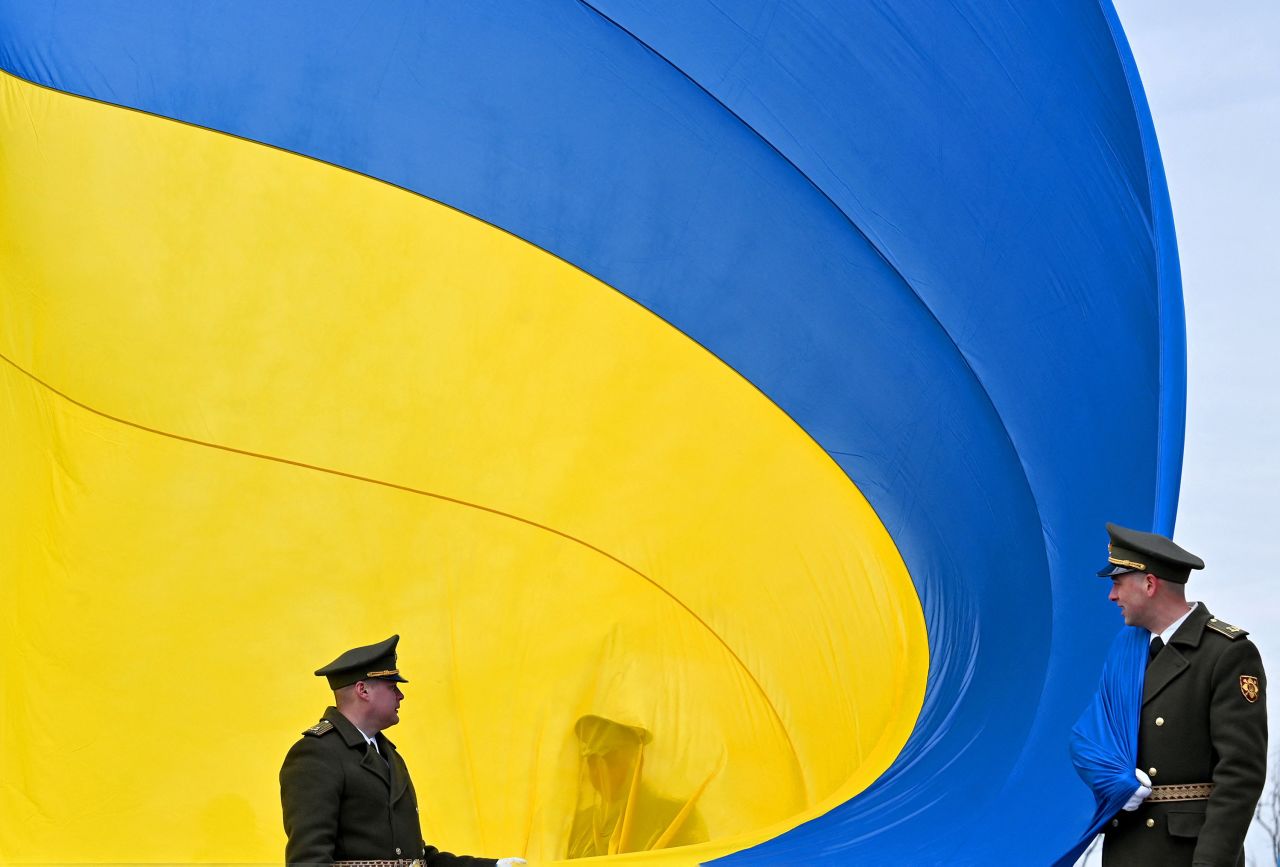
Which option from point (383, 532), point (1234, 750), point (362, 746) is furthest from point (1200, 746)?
point (383, 532)

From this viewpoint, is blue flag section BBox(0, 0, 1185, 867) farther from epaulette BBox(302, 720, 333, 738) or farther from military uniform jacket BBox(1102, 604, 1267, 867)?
epaulette BBox(302, 720, 333, 738)

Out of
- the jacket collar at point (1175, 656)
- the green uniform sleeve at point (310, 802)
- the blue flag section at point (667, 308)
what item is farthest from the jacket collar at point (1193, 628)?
the green uniform sleeve at point (310, 802)

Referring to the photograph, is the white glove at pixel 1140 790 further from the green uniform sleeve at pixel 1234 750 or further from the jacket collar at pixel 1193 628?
the jacket collar at pixel 1193 628

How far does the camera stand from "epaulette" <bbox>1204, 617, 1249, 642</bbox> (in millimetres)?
3037

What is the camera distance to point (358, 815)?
3.58m

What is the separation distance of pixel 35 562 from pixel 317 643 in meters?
1.05

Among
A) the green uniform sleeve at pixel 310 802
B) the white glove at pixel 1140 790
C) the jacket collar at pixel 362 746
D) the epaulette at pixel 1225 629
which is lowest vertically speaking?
the white glove at pixel 1140 790

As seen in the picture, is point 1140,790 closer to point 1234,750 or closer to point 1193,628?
point 1234,750

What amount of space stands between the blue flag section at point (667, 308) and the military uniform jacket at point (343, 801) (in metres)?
1.60

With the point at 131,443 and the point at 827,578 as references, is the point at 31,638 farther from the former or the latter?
the point at 827,578

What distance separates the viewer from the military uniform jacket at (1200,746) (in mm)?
2885

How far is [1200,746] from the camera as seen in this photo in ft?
10.1

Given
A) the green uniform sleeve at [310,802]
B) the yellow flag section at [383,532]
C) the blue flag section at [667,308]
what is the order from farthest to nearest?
the yellow flag section at [383,532]
the blue flag section at [667,308]
the green uniform sleeve at [310,802]

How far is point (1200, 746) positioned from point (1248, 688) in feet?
0.58
